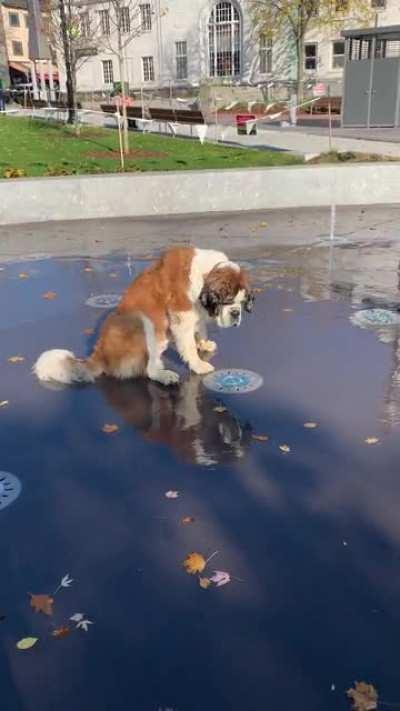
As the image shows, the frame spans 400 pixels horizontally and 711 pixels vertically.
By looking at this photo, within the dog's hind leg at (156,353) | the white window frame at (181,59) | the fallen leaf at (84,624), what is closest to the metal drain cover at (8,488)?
the fallen leaf at (84,624)

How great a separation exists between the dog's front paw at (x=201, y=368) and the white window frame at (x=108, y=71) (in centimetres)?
6651

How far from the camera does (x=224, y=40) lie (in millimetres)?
58031

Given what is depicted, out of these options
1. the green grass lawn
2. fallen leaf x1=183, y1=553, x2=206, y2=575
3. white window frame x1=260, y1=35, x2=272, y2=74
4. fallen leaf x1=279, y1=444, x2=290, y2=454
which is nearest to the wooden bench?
white window frame x1=260, y1=35, x2=272, y2=74

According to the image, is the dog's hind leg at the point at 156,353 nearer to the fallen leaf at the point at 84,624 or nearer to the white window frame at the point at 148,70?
the fallen leaf at the point at 84,624

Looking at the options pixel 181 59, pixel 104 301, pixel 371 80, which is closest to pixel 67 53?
pixel 371 80

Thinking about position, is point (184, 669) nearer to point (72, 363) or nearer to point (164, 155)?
point (72, 363)

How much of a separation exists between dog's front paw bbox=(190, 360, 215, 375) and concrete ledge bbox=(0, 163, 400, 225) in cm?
813

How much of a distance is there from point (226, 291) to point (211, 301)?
5.9 inches

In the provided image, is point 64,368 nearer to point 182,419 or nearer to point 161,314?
point 161,314

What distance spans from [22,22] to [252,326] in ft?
328

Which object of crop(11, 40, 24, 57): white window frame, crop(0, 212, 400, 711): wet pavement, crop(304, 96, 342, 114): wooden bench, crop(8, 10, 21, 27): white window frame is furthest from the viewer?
crop(8, 10, 21, 27): white window frame

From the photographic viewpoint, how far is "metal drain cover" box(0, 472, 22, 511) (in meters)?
3.81

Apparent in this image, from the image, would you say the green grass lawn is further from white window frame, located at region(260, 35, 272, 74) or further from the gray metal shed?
white window frame, located at region(260, 35, 272, 74)

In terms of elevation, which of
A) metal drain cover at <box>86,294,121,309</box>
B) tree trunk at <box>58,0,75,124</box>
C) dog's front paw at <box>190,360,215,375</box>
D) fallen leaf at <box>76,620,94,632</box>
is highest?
tree trunk at <box>58,0,75,124</box>
